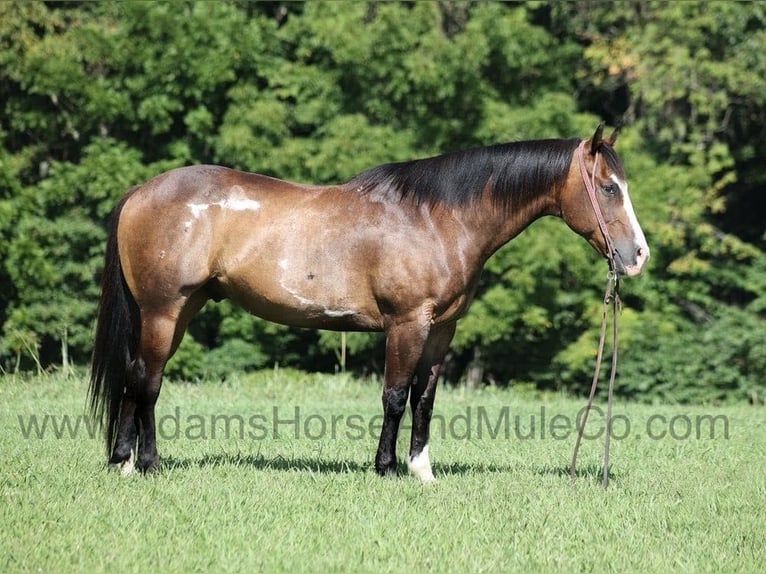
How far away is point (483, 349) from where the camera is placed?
19.8 m

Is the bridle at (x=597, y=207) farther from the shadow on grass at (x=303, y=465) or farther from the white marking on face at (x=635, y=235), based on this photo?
the shadow on grass at (x=303, y=465)

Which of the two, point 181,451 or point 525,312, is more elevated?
point 181,451

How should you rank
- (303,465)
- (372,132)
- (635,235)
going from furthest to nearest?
(372,132), (303,465), (635,235)

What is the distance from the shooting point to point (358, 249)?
6652mm

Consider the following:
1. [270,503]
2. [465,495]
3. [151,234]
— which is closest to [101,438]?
[151,234]

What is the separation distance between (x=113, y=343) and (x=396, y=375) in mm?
1926

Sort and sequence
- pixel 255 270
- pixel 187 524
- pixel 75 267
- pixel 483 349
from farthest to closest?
pixel 483 349 < pixel 75 267 < pixel 255 270 < pixel 187 524

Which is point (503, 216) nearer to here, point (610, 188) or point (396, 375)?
point (610, 188)

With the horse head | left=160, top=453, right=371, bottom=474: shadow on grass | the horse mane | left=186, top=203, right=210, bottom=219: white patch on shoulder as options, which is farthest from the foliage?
the horse head

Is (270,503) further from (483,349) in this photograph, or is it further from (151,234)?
(483,349)

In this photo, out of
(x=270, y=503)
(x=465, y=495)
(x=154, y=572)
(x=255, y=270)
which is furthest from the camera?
(x=255, y=270)

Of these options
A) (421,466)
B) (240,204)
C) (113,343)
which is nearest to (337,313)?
(240,204)

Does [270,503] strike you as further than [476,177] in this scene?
No

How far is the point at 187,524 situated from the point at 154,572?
74 centimetres
